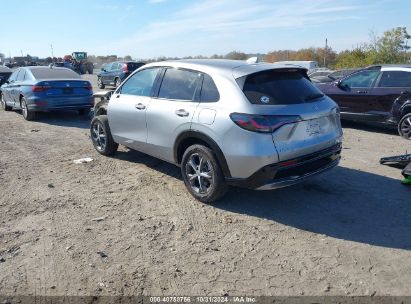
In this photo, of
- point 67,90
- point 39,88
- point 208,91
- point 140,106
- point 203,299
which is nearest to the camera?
point 203,299

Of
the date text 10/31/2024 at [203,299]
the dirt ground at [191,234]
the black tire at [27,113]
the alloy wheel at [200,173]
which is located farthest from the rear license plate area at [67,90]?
the date text 10/31/2024 at [203,299]

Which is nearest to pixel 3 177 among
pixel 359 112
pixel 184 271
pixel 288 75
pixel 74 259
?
pixel 74 259

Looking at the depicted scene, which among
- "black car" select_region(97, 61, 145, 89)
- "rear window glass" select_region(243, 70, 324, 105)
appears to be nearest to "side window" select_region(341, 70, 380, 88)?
"rear window glass" select_region(243, 70, 324, 105)

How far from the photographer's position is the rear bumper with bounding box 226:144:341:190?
4.24 meters

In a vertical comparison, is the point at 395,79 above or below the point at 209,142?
above

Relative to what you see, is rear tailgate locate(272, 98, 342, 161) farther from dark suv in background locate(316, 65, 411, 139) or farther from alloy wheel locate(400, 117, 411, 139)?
dark suv in background locate(316, 65, 411, 139)

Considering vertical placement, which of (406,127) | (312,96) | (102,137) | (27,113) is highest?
(312,96)

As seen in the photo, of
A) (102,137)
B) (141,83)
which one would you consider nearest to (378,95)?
(141,83)

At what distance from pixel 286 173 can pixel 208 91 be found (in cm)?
136

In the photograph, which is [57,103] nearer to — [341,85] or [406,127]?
[341,85]

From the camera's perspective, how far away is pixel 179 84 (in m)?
5.18

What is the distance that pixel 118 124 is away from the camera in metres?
6.27

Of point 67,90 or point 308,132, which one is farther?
point 67,90

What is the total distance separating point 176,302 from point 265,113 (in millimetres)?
2136
